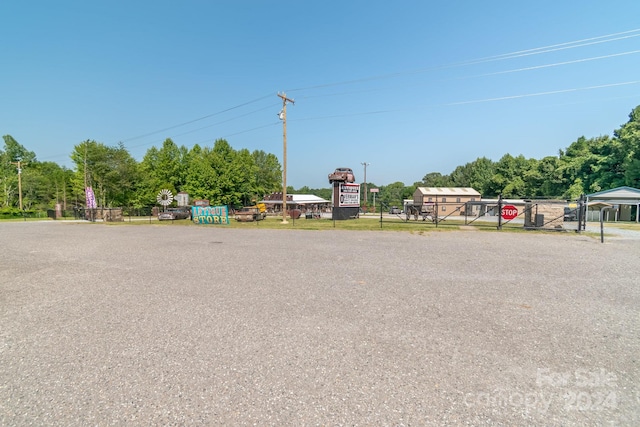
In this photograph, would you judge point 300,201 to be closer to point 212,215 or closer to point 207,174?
point 207,174

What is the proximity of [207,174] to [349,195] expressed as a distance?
37.2 metres

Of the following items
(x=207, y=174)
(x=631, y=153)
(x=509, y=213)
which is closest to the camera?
(x=509, y=213)

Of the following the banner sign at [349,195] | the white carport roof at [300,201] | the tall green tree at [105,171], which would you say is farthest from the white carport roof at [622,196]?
the tall green tree at [105,171]

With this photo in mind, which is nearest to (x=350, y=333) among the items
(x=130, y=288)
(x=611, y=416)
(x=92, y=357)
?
(x=611, y=416)

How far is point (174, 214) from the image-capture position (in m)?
38.8

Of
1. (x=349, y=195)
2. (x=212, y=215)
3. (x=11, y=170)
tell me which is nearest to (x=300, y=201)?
(x=349, y=195)

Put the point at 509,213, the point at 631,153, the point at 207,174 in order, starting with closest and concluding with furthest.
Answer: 1. the point at 509,213
2. the point at 631,153
3. the point at 207,174

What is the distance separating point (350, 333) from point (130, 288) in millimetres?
5307

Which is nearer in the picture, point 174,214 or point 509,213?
point 509,213

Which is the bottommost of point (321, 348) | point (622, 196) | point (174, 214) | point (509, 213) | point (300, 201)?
point (321, 348)

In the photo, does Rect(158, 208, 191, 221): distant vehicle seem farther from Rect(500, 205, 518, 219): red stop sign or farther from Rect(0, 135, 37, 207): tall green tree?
Rect(0, 135, 37, 207): tall green tree

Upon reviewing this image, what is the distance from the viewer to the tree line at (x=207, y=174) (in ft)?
149

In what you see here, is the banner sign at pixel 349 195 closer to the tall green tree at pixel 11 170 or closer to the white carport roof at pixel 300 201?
the white carport roof at pixel 300 201

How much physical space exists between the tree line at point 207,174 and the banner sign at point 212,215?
27395 mm
